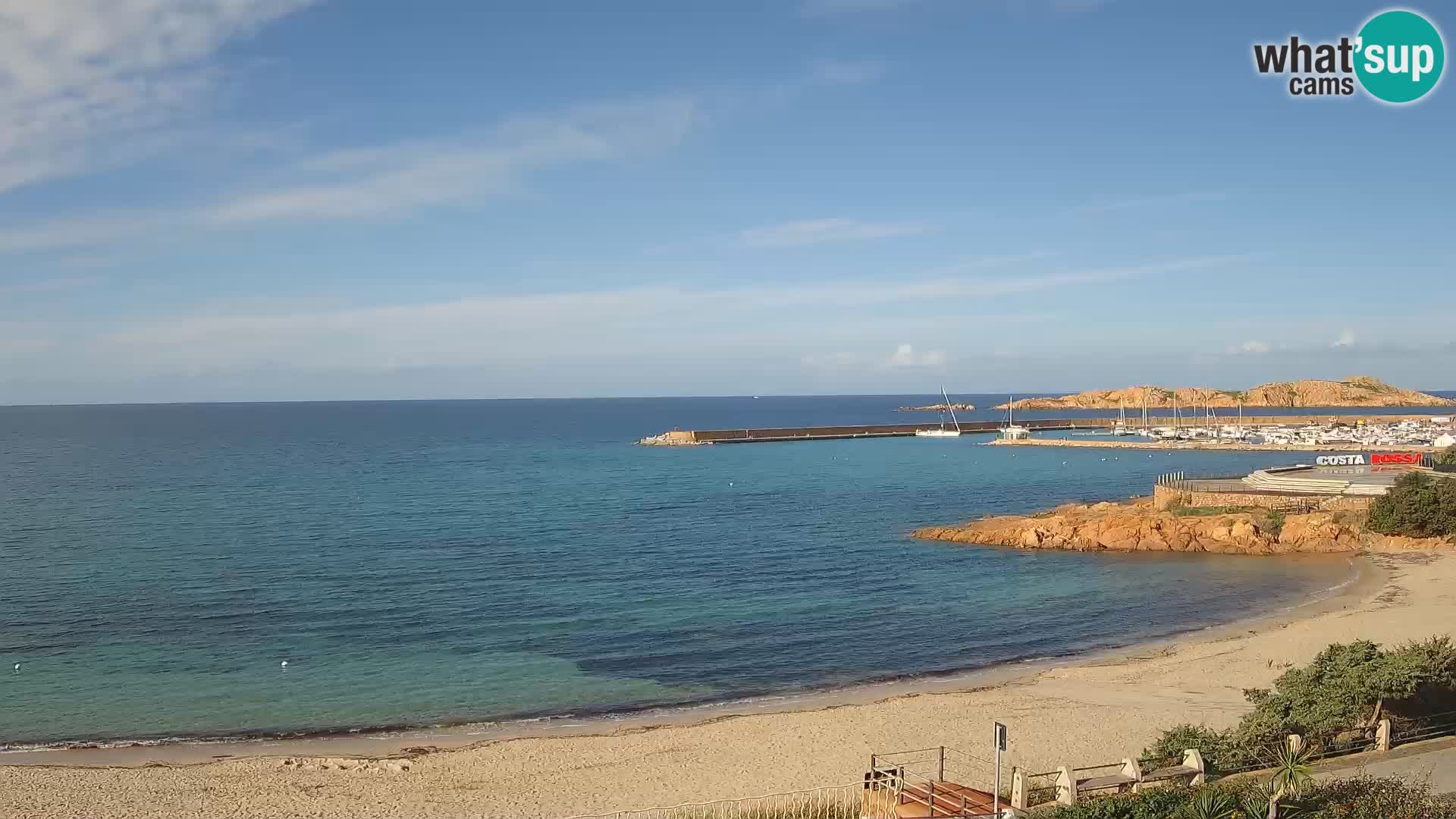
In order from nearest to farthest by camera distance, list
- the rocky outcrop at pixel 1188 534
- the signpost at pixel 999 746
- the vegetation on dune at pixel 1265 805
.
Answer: the vegetation on dune at pixel 1265 805 → the signpost at pixel 999 746 → the rocky outcrop at pixel 1188 534

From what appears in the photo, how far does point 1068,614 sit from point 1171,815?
26.2m

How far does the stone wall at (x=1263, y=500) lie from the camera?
55438 millimetres

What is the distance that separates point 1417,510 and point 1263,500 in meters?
8.67

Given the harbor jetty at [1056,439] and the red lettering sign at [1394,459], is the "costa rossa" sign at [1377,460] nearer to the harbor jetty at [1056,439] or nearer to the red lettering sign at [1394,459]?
the red lettering sign at [1394,459]

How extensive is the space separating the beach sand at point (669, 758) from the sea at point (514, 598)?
106 inches

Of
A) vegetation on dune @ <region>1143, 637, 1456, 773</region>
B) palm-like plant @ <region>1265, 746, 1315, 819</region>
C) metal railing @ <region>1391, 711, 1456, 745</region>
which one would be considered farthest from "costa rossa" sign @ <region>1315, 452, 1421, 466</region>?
palm-like plant @ <region>1265, 746, 1315, 819</region>

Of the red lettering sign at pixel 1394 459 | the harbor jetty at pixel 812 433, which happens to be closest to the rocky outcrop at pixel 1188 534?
the red lettering sign at pixel 1394 459

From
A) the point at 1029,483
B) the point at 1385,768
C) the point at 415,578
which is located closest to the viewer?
the point at 1385,768

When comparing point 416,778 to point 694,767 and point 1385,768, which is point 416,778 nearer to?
point 694,767

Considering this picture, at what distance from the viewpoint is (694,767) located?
72.8 ft

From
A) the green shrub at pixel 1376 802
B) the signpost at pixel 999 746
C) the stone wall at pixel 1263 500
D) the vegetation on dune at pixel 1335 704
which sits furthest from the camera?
the stone wall at pixel 1263 500

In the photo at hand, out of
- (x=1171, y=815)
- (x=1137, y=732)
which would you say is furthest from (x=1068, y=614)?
(x=1171, y=815)

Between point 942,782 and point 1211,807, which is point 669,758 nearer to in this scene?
point 942,782

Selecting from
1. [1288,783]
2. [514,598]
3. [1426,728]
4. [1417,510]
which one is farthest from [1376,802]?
[1417,510]
